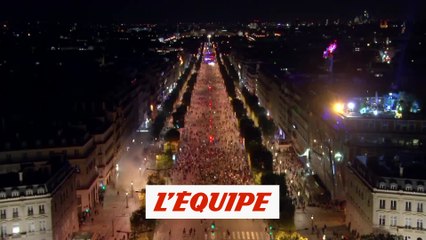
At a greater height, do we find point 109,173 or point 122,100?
point 122,100

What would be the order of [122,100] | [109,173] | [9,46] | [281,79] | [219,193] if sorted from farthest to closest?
[9,46] < [281,79] < [122,100] < [109,173] < [219,193]

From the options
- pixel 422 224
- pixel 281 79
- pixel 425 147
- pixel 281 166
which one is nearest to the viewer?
pixel 422 224

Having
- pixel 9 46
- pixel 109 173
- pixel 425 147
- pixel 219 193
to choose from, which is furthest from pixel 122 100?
pixel 9 46

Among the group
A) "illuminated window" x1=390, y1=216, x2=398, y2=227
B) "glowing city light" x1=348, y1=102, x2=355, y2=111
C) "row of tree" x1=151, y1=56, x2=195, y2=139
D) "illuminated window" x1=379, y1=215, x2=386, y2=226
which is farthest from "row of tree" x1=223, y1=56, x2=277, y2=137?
"illuminated window" x1=390, y1=216, x2=398, y2=227

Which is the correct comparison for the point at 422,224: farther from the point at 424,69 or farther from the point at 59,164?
the point at 424,69

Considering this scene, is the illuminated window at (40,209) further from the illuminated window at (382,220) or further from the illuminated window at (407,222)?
the illuminated window at (407,222)

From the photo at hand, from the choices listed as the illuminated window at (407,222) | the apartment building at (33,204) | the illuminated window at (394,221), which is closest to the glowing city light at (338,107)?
the illuminated window at (394,221)
